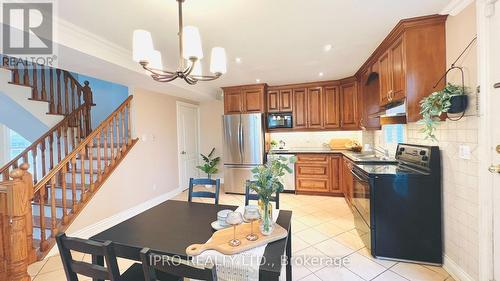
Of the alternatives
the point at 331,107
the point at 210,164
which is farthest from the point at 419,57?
the point at 210,164

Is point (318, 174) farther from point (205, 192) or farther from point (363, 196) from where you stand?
point (205, 192)

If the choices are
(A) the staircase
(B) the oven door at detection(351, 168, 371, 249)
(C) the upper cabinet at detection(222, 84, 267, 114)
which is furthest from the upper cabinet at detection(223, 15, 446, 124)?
(A) the staircase

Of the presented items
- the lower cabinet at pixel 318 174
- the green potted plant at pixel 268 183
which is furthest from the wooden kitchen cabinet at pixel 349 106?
the green potted plant at pixel 268 183

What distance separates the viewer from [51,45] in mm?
2195

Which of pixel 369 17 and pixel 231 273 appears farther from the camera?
pixel 369 17

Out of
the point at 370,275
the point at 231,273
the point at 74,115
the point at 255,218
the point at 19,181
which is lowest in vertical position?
the point at 370,275

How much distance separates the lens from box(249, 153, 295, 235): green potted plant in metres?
1.42

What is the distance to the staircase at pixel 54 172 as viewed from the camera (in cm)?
187

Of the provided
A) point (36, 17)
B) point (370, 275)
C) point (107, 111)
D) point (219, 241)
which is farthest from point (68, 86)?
point (370, 275)

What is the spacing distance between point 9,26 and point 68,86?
240cm

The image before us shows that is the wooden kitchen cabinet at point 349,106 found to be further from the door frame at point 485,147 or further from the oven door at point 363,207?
the door frame at point 485,147

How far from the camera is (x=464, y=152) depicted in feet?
6.21

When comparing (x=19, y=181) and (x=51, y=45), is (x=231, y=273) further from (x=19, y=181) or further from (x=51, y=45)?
(x=51, y=45)

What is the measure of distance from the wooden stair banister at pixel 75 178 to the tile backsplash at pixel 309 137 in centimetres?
324
